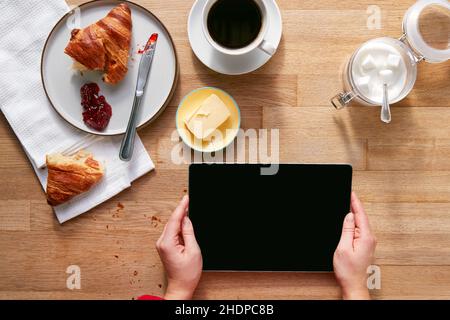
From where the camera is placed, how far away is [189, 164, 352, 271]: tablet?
81cm

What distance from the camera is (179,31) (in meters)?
0.82

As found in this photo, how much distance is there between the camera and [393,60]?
2.52 ft

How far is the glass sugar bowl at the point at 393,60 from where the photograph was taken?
78 centimetres

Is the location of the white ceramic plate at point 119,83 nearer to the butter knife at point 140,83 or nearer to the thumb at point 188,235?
the butter knife at point 140,83

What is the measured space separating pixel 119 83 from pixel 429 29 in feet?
2.03

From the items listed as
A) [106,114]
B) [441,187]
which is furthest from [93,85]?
Result: [441,187]

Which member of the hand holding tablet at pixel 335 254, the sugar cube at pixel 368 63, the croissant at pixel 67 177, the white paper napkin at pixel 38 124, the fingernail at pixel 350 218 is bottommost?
the hand holding tablet at pixel 335 254

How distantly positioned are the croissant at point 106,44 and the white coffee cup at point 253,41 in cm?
Result: 16

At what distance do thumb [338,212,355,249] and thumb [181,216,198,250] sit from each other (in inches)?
11.4

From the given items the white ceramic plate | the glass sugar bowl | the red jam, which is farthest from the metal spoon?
the red jam

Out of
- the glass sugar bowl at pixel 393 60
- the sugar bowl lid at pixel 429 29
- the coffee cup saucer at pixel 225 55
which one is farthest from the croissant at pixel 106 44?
the sugar bowl lid at pixel 429 29

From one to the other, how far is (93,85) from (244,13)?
1.06ft

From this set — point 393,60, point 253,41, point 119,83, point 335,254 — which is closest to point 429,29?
point 393,60

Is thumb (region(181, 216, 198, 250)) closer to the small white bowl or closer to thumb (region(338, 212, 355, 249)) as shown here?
the small white bowl
